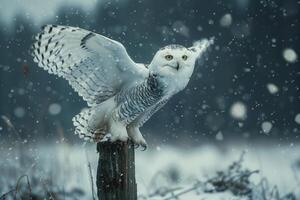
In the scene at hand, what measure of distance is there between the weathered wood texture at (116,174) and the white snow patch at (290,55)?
9.45 meters

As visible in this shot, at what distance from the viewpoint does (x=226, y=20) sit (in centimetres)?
1350

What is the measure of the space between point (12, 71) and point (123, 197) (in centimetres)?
1677

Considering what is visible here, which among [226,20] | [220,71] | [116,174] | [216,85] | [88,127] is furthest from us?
[226,20]

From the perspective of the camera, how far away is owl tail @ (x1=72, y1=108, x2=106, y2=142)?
3.63m

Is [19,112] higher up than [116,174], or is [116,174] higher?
[19,112]

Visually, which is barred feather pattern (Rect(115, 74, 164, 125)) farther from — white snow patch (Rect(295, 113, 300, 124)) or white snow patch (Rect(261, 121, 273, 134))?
white snow patch (Rect(261, 121, 273, 134))

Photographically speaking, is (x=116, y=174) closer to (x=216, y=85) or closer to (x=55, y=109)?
(x=216, y=85)

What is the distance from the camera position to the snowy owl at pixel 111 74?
10.4ft

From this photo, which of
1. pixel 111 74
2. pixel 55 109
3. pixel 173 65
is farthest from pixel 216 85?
pixel 173 65

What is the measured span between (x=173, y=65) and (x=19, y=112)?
13697mm

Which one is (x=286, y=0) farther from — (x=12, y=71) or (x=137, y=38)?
(x=12, y=71)

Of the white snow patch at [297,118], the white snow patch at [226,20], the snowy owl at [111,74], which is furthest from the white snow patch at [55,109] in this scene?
the snowy owl at [111,74]

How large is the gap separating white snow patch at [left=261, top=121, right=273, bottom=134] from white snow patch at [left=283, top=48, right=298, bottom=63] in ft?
5.24

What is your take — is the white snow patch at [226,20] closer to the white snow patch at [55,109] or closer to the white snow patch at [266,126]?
the white snow patch at [266,126]
